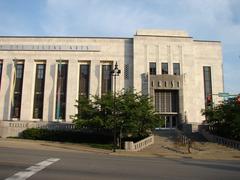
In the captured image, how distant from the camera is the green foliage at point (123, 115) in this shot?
3675 centimetres

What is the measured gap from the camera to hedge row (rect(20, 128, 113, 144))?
40125 millimetres

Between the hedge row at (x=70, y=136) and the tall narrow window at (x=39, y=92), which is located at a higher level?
the tall narrow window at (x=39, y=92)

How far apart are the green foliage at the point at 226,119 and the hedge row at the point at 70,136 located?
43.6 feet

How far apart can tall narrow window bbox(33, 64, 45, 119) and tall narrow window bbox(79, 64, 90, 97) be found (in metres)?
6.73

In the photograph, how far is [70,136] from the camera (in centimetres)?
4103

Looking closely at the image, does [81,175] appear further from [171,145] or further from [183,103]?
[183,103]

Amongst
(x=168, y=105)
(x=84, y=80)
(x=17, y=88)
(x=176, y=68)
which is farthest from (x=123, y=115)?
(x=17, y=88)

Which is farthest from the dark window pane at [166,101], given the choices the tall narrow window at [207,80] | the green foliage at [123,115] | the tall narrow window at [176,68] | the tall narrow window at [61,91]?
the green foliage at [123,115]

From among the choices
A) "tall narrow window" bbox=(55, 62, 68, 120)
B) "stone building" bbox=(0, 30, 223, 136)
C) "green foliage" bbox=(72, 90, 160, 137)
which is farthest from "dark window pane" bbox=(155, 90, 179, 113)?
"green foliage" bbox=(72, 90, 160, 137)

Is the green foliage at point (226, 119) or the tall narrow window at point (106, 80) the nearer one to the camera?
the green foliage at point (226, 119)

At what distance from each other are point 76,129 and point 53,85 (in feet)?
61.8

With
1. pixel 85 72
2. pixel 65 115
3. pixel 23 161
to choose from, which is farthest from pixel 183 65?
pixel 23 161

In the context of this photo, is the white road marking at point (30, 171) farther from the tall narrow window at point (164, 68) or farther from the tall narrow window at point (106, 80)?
the tall narrow window at point (164, 68)

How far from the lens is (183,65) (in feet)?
198
